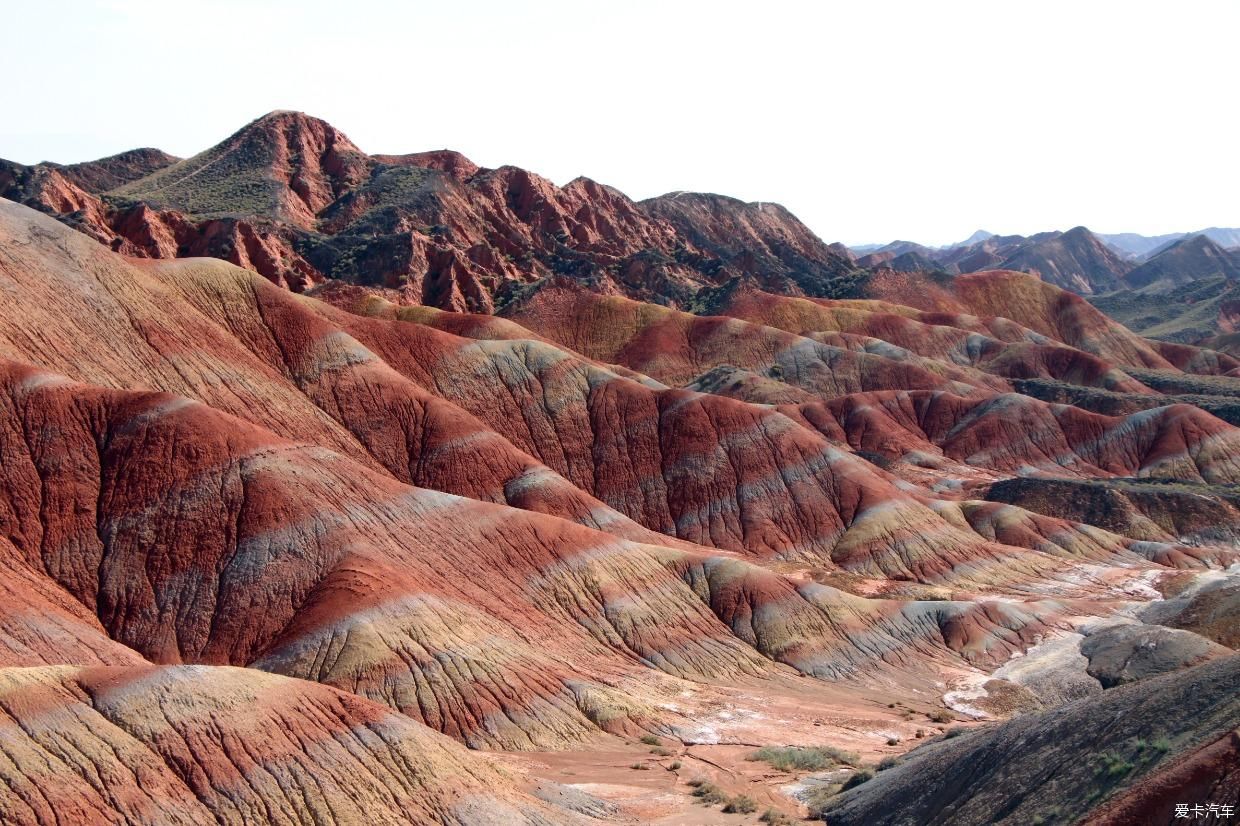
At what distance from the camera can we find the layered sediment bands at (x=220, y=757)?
87.4 ft

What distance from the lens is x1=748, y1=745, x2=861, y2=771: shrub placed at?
134 feet

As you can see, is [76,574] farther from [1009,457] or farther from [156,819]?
[1009,457]

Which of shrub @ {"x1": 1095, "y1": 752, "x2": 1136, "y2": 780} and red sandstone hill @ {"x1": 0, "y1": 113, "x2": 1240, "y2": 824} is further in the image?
red sandstone hill @ {"x1": 0, "y1": 113, "x2": 1240, "y2": 824}

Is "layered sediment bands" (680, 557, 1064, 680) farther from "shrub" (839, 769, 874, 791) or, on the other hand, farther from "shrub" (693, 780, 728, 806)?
"shrub" (839, 769, 874, 791)

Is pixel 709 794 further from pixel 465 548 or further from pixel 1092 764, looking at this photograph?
pixel 465 548

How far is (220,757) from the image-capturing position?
2878 centimetres

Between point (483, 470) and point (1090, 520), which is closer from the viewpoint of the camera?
point (483, 470)

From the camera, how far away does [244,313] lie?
80.3 m

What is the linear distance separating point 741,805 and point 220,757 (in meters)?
16.6

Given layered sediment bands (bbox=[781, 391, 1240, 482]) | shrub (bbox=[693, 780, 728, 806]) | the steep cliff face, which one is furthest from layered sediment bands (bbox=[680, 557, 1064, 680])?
the steep cliff face

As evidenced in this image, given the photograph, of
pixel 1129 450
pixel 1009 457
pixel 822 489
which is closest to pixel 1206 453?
pixel 1129 450

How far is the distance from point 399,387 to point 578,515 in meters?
19.1

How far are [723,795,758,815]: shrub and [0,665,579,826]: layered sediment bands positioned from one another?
19.0ft

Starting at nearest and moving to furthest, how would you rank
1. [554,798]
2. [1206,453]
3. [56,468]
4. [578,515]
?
[554,798]
[56,468]
[578,515]
[1206,453]
